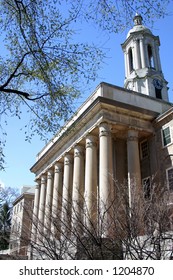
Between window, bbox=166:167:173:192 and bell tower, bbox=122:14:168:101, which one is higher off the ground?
bell tower, bbox=122:14:168:101

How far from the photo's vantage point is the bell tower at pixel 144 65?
4238 centimetres

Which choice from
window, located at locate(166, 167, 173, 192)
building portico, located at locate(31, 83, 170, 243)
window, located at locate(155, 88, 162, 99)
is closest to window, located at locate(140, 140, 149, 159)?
building portico, located at locate(31, 83, 170, 243)

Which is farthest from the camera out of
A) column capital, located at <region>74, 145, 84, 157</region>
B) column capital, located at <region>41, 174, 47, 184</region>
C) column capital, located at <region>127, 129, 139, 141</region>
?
column capital, located at <region>41, 174, 47, 184</region>

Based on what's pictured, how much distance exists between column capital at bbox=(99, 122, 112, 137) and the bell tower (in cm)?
1599

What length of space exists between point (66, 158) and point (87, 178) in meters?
8.36

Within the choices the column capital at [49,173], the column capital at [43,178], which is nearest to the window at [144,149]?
the column capital at [49,173]

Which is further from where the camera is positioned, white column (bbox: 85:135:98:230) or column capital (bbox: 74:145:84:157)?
column capital (bbox: 74:145:84:157)

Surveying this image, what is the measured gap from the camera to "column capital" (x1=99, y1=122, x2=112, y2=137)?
26.8 m

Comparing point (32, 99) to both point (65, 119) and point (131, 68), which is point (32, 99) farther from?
point (131, 68)

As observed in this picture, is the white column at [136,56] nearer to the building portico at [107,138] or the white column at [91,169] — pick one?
the building portico at [107,138]

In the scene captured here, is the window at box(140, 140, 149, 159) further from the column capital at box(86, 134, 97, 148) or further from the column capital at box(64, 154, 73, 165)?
the column capital at box(64, 154, 73, 165)
